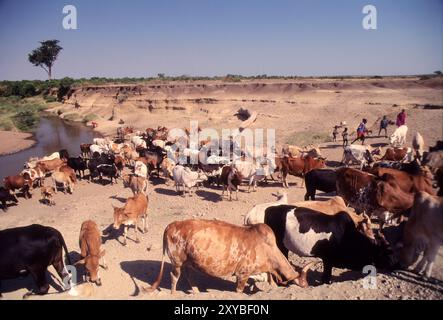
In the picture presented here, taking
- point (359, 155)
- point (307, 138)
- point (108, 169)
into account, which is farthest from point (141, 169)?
point (307, 138)

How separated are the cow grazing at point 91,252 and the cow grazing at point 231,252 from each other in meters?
2.00

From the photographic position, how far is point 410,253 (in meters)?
6.73

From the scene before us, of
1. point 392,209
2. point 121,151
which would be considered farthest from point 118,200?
point 392,209

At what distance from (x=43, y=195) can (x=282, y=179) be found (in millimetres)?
10353

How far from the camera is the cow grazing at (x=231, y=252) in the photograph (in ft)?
22.1

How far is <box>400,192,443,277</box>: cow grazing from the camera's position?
6270 mm

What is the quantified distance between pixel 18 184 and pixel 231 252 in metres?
12.0

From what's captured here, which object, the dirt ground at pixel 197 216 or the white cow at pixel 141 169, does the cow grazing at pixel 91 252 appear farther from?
the white cow at pixel 141 169

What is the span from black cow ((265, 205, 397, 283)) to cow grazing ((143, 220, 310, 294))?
2.06 ft

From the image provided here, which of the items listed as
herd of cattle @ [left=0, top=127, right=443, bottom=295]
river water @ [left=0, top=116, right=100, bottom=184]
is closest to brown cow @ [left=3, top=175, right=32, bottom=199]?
river water @ [left=0, top=116, right=100, bottom=184]

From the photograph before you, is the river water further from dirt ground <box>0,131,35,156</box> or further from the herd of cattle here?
the herd of cattle
